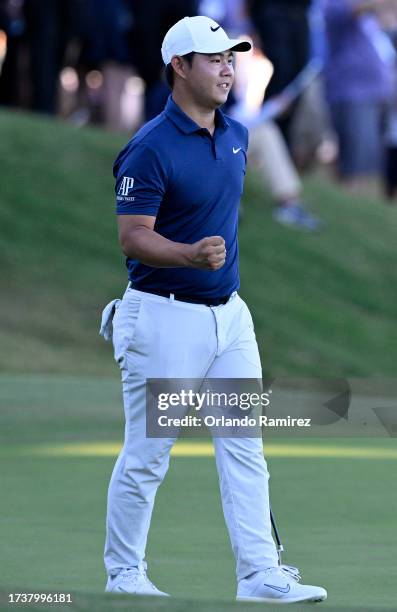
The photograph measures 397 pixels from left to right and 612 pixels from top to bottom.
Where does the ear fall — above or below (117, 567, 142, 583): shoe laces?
above

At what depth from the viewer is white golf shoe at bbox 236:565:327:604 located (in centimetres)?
623

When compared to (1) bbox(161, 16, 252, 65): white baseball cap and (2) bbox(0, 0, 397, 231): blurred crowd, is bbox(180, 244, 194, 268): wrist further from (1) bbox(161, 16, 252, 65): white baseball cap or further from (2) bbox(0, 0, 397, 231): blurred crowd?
(2) bbox(0, 0, 397, 231): blurred crowd

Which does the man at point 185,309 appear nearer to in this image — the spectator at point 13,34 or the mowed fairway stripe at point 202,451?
the mowed fairway stripe at point 202,451

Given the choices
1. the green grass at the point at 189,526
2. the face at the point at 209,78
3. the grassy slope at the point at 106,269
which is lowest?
the grassy slope at the point at 106,269

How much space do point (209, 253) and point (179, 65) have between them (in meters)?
0.84

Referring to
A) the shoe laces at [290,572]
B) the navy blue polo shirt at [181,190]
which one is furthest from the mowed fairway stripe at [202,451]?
the navy blue polo shirt at [181,190]

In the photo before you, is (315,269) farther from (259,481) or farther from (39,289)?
(259,481)

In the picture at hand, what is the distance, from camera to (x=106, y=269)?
663 inches

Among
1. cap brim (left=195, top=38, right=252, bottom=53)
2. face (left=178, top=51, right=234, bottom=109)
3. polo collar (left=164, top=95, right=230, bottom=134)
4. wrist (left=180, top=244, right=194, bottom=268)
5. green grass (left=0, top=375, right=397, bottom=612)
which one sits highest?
cap brim (left=195, top=38, right=252, bottom=53)

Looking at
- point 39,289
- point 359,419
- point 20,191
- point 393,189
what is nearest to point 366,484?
point 359,419

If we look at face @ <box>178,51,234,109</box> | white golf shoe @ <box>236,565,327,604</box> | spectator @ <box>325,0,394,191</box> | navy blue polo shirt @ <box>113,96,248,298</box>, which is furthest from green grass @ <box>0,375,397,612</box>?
spectator @ <box>325,0,394,191</box>

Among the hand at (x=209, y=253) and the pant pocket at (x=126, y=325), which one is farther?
the pant pocket at (x=126, y=325)

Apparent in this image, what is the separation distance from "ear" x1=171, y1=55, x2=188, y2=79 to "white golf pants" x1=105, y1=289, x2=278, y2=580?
0.80 m

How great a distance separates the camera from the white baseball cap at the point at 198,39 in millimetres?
6480
